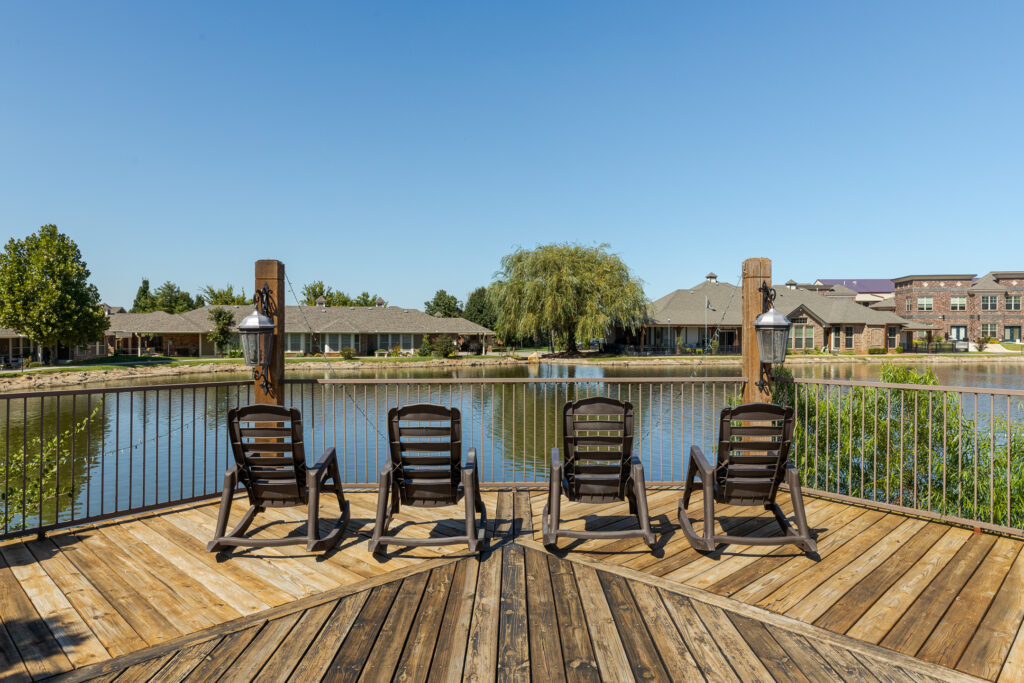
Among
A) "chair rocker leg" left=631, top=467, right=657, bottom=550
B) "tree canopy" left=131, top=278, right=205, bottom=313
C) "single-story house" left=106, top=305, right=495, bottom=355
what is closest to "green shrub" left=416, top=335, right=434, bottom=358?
"single-story house" left=106, top=305, right=495, bottom=355

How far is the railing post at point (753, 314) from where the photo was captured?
4.52m

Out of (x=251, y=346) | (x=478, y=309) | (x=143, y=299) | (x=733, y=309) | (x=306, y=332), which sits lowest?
(x=251, y=346)

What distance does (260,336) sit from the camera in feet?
14.4

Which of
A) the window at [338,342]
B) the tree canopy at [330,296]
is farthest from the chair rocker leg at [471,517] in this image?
the tree canopy at [330,296]

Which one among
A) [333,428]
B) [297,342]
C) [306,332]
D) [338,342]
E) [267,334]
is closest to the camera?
[267,334]

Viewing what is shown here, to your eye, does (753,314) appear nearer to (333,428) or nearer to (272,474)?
(272,474)

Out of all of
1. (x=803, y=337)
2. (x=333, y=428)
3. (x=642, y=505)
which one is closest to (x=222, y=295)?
(x=803, y=337)

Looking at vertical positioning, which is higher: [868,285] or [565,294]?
[868,285]

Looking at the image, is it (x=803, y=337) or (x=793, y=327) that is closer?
(x=803, y=337)

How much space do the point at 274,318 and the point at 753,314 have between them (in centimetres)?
422

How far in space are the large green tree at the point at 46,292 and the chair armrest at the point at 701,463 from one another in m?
39.0

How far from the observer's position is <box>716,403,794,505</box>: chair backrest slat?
3.18m

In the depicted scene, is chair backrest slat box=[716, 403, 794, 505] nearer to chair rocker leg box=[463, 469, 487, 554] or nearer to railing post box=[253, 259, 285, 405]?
chair rocker leg box=[463, 469, 487, 554]

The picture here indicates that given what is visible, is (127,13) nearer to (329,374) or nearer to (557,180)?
(557,180)
